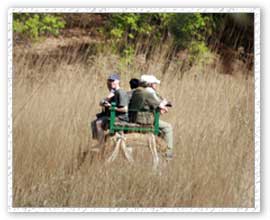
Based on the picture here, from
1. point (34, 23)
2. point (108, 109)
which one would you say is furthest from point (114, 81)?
point (34, 23)

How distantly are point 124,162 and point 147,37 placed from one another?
0.91m

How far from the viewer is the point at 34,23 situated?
1051 inches

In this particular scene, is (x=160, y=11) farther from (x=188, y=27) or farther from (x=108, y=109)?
(x=108, y=109)

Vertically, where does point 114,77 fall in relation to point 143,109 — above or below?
above

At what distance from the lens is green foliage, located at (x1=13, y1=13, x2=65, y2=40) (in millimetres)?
26641

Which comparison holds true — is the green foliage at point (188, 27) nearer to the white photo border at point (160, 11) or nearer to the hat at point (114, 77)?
the white photo border at point (160, 11)

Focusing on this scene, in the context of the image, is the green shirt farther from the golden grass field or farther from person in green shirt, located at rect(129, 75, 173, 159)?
the golden grass field

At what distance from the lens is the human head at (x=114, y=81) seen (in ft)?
87.6

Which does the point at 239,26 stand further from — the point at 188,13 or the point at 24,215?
the point at 24,215

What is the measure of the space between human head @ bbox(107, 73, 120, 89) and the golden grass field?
0.04 metres

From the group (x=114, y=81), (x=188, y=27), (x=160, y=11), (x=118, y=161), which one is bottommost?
(x=118, y=161)

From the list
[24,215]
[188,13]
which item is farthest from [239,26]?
[24,215]

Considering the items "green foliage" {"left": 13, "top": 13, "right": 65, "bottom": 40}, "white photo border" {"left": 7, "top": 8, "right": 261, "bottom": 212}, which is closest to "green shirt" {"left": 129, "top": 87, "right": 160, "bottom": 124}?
"white photo border" {"left": 7, "top": 8, "right": 261, "bottom": 212}

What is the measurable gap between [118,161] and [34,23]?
1.12m
